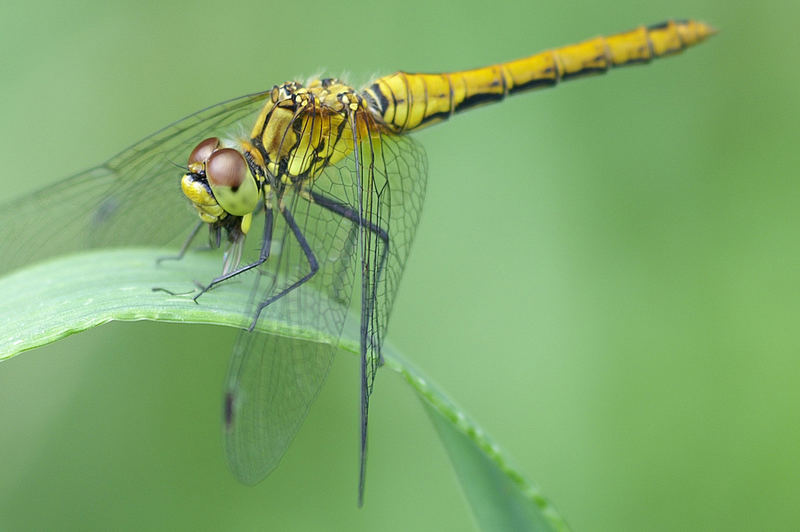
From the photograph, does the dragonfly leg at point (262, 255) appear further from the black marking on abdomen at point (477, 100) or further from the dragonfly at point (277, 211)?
the black marking on abdomen at point (477, 100)

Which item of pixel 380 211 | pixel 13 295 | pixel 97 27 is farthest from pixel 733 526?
pixel 97 27

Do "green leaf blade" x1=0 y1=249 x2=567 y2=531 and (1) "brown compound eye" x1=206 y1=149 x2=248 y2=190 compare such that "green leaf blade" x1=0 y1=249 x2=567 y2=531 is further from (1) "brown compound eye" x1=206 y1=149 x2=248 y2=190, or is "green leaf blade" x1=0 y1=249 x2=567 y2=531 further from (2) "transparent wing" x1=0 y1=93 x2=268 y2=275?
(2) "transparent wing" x1=0 y1=93 x2=268 y2=275

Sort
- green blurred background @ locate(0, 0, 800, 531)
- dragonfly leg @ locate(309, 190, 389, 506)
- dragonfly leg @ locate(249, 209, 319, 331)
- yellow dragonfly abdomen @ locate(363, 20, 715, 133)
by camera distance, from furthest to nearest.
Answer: green blurred background @ locate(0, 0, 800, 531) < yellow dragonfly abdomen @ locate(363, 20, 715, 133) < dragonfly leg @ locate(249, 209, 319, 331) < dragonfly leg @ locate(309, 190, 389, 506)

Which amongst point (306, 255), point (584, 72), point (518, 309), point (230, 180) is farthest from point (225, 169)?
point (584, 72)

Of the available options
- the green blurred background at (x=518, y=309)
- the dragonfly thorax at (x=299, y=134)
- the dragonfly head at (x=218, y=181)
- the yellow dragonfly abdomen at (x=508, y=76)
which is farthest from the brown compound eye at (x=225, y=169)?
the green blurred background at (x=518, y=309)

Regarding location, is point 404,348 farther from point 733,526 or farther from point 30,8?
point 30,8

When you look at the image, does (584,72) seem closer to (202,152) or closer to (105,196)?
(202,152)

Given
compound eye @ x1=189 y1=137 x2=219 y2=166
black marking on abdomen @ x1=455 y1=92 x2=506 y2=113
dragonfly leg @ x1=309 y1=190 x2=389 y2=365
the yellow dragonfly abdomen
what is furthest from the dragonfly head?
black marking on abdomen @ x1=455 y1=92 x2=506 y2=113
